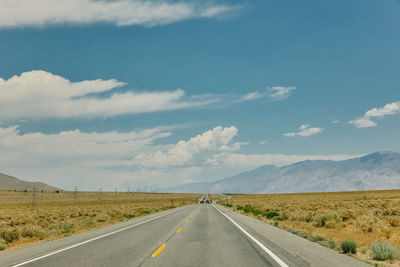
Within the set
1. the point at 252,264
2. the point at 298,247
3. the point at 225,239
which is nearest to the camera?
the point at 252,264

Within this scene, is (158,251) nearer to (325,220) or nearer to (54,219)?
(325,220)

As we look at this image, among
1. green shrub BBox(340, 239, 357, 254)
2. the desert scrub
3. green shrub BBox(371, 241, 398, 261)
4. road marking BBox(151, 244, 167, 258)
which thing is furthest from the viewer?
the desert scrub

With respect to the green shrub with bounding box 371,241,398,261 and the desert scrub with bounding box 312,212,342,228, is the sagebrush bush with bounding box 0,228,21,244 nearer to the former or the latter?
the green shrub with bounding box 371,241,398,261

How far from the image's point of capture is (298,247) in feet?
36.0

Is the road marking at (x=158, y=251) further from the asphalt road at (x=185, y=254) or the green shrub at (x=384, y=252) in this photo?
the green shrub at (x=384, y=252)

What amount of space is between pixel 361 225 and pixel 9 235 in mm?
17974

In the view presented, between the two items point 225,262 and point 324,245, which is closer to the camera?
point 225,262

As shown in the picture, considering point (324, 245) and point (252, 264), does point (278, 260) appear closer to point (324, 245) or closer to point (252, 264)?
point (252, 264)

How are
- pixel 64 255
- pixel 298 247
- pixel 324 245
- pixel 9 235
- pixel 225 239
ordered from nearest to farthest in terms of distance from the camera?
pixel 64 255, pixel 298 247, pixel 324 245, pixel 225 239, pixel 9 235

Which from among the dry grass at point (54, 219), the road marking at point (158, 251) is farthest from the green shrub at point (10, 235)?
the road marking at point (158, 251)

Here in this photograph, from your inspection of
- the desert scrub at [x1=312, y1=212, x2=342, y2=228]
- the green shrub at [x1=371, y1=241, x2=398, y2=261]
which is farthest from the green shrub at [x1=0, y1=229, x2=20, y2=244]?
the desert scrub at [x1=312, y1=212, x2=342, y2=228]

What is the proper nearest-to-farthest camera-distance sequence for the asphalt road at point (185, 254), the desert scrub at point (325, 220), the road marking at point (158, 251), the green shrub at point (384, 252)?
the asphalt road at point (185, 254)
the green shrub at point (384, 252)
the road marking at point (158, 251)
the desert scrub at point (325, 220)

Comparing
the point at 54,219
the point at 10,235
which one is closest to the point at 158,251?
the point at 10,235

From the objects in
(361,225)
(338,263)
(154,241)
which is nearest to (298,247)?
(338,263)
